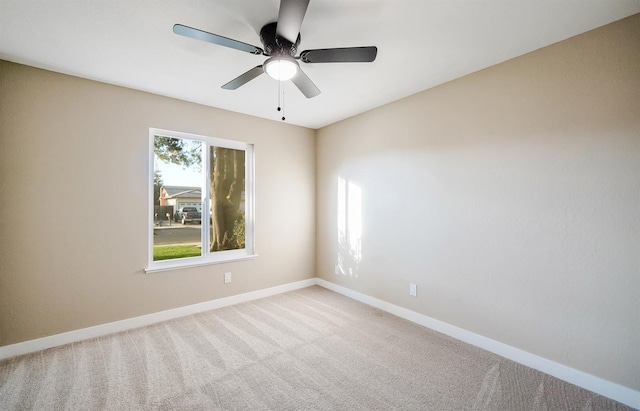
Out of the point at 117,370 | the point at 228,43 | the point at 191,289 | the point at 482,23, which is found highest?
the point at 482,23

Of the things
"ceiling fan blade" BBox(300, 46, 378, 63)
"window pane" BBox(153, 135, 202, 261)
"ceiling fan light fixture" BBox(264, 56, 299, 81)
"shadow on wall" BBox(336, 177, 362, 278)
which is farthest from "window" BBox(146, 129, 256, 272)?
"ceiling fan blade" BBox(300, 46, 378, 63)

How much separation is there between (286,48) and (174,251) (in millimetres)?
2670

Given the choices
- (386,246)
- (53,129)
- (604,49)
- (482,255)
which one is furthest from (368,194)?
(53,129)

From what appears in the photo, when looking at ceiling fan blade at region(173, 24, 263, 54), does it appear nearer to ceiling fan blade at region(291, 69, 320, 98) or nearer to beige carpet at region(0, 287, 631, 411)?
ceiling fan blade at region(291, 69, 320, 98)

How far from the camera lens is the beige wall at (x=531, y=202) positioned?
1818mm

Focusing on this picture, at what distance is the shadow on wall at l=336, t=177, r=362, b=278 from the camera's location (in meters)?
3.68

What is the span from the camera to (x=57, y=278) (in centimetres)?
251

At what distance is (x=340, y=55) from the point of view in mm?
1759

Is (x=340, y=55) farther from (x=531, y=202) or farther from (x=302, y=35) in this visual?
(x=531, y=202)

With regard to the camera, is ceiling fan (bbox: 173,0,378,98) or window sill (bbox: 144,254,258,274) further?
window sill (bbox: 144,254,258,274)

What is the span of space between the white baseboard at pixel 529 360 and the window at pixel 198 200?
217 centimetres

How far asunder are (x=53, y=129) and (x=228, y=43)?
209cm

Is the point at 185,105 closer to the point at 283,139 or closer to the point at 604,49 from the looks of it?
the point at 283,139

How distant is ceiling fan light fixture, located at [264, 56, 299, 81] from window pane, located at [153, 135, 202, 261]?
6.23 ft
